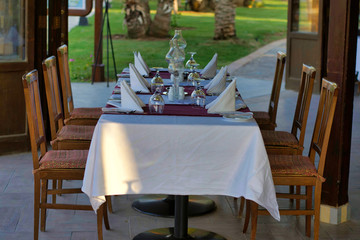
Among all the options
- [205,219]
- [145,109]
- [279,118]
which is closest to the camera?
[145,109]

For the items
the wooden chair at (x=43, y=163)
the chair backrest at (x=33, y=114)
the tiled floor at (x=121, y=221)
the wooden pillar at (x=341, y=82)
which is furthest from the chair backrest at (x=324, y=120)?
the chair backrest at (x=33, y=114)

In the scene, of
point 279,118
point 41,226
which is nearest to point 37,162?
point 41,226

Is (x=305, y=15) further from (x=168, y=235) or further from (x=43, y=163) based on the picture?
(x=43, y=163)

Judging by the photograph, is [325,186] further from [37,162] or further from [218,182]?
[37,162]

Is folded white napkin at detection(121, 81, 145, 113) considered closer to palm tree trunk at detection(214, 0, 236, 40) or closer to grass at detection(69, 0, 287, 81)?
grass at detection(69, 0, 287, 81)

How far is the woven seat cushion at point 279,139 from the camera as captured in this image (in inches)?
175

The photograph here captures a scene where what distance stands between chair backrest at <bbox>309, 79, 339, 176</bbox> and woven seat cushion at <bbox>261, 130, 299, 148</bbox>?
0.94 feet

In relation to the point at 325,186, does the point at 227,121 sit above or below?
above

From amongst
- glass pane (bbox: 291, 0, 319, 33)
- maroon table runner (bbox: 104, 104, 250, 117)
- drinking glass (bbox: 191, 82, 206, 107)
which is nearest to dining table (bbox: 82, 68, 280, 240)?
maroon table runner (bbox: 104, 104, 250, 117)

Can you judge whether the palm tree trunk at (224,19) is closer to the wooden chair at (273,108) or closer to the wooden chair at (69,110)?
the wooden chair at (273,108)

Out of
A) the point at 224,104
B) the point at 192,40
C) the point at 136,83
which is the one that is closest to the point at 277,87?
the point at 136,83

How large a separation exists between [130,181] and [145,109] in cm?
54

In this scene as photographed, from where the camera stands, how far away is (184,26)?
2012 cm

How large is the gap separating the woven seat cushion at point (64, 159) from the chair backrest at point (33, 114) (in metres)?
0.06
